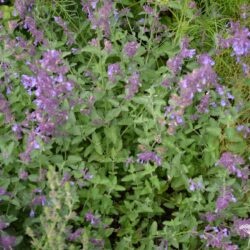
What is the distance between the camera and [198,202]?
108 inches

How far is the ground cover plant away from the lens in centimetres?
259

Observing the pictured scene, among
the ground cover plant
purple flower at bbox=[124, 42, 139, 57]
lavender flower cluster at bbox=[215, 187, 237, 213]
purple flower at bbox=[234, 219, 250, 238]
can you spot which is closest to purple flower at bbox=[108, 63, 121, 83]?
the ground cover plant

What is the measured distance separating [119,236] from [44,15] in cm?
160

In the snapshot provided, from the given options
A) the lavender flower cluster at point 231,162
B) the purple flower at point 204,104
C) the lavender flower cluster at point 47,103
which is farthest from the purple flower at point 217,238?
the lavender flower cluster at point 47,103

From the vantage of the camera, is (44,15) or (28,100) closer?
(28,100)

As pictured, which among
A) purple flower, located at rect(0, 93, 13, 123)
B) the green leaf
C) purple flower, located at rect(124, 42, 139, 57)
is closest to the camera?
purple flower, located at rect(0, 93, 13, 123)

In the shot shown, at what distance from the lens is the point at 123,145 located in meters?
3.03

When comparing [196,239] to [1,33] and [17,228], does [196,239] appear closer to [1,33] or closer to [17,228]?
[17,228]

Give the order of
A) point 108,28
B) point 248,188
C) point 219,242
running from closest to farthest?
point 219,242, point 248,188, point 108,28

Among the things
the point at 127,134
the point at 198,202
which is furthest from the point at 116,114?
the point at 198,202

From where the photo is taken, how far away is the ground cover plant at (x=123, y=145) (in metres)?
2.59

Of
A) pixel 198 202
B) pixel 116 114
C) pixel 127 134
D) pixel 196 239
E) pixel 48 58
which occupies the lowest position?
pixel 196 239

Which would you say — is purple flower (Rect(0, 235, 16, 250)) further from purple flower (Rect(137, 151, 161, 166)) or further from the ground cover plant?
purple flower (Rect(137, 151, 161, 166))

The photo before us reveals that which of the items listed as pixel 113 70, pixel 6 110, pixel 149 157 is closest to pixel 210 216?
pixel 149 157
